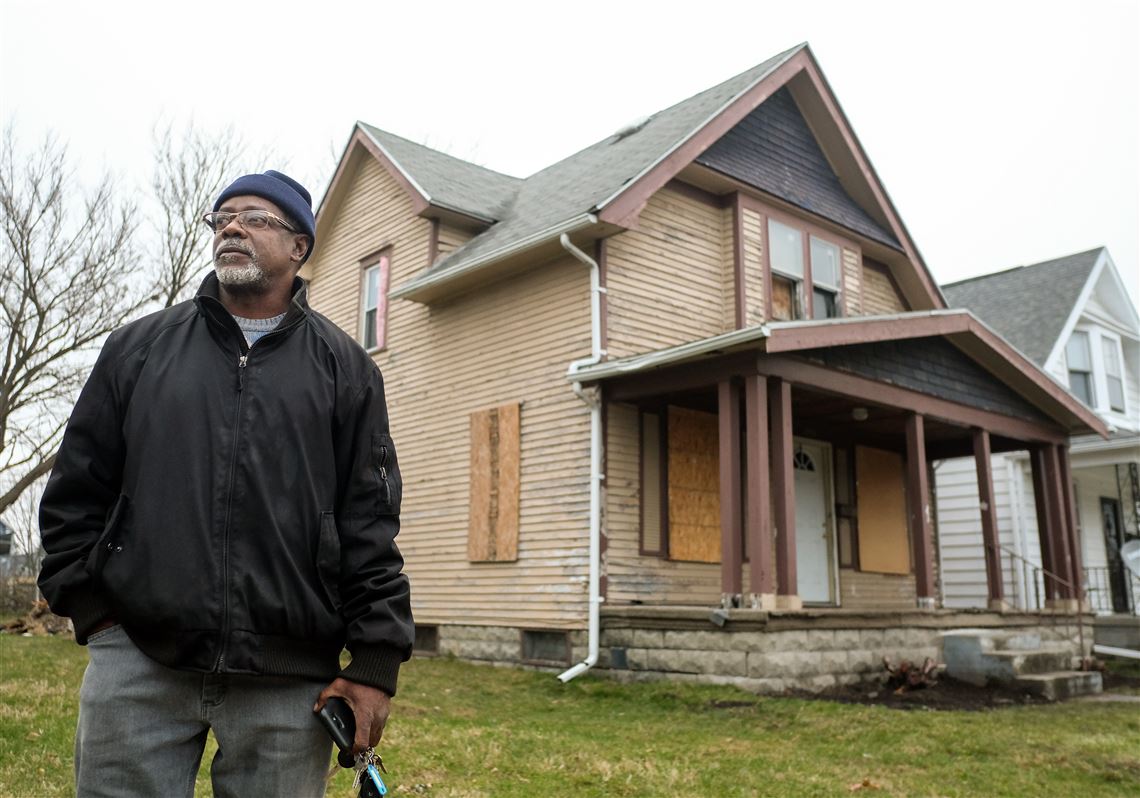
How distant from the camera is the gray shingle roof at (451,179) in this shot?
1455 cm

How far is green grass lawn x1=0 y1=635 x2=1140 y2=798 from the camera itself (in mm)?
5703

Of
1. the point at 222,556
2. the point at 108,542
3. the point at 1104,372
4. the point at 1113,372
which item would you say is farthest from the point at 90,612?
the point at 1113,372

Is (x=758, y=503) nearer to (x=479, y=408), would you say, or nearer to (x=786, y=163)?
(x=479, y=408)

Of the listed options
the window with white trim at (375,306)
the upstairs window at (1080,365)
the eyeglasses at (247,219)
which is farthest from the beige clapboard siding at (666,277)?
the upstairs window at (1080,365)

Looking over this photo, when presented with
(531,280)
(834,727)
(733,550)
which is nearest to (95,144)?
(531,280)

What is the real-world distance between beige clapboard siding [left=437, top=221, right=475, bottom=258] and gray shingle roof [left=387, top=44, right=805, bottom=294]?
0.56 ft

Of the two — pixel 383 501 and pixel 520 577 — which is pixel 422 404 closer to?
pixel 520 577

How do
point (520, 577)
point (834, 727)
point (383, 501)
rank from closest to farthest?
point (383, 501), point (834, 727), point (520, 577)

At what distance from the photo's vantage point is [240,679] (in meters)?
2.26

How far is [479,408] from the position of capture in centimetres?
1298

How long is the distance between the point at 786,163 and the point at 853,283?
1989 mm

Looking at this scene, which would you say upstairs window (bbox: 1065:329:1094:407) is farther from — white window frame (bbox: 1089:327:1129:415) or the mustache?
the mustache

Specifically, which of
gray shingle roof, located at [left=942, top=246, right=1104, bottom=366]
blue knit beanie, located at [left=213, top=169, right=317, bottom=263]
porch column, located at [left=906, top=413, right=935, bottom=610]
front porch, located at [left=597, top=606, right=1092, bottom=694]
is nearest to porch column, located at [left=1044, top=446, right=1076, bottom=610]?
front porch, located at [left=597, top=606, right=1092, bottom=694]

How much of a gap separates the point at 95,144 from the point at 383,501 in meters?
17.3
